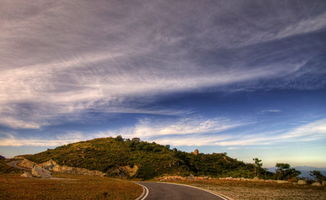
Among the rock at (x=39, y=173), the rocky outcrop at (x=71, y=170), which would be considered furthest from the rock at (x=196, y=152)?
the rock at (x=39, y=173)

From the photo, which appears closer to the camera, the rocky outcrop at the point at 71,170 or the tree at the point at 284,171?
the tree at the point at 284,171

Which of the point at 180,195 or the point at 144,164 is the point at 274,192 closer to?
the point at 180,195

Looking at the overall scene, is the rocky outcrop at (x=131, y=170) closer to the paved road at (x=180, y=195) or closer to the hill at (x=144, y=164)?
the hill at (x=144, y=164)

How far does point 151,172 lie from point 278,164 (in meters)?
32.9

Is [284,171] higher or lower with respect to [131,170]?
higher

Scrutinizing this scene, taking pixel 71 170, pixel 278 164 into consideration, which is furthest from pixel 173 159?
pixel 278 164

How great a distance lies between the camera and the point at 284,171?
35.6 meters

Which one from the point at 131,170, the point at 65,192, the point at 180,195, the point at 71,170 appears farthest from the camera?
the point at 131,170

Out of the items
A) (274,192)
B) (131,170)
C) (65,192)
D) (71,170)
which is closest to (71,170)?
(71,170)

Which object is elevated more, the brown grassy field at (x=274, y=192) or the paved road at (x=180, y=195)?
the brown grassy field at (x=274, y=192)

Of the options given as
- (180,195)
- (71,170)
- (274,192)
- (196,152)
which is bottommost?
(71,170)

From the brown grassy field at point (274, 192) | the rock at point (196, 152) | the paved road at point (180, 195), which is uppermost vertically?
the rock at point (196, 152)

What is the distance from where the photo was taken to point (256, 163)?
152 ft

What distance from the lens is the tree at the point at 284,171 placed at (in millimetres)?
34344
